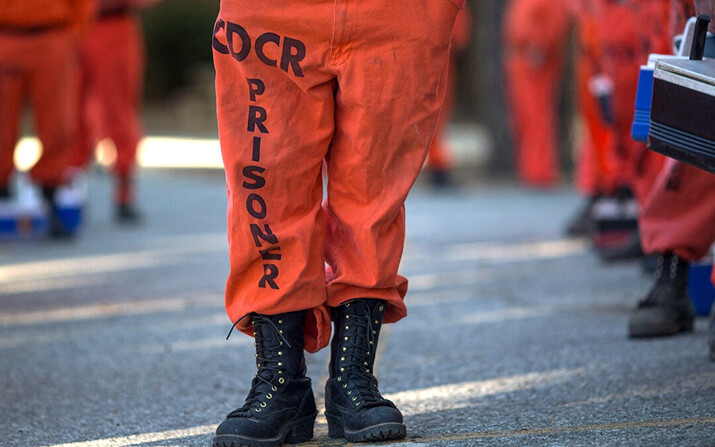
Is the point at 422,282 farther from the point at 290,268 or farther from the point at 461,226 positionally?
the point at 290,268

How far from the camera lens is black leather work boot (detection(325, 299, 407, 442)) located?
85.7 inches

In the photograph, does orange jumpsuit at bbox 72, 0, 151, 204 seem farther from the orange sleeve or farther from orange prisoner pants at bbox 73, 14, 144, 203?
the orange sleeve

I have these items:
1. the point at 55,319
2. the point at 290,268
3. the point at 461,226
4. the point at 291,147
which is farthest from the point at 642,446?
the point at 461,226

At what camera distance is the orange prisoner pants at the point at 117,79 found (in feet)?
21.6

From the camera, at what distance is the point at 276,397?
2189 mm

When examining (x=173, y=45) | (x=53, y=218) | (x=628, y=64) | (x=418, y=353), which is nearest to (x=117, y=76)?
(x=53, y=218)

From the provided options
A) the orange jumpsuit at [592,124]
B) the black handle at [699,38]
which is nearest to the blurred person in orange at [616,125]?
the orange jumpsuit at [592,124]

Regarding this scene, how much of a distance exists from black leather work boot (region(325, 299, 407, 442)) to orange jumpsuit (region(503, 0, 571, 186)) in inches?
245

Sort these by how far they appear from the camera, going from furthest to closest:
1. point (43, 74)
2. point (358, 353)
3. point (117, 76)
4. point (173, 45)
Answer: point (173, 45), point (117, 76), point (43, 74), point (358, 353)

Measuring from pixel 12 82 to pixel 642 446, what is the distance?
428cm

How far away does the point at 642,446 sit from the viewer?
2.03 m

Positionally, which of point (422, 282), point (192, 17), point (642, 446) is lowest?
point (192, 17)

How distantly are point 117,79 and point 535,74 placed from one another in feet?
11.8

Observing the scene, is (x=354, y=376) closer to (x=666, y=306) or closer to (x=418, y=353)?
(x=418, y=353)
